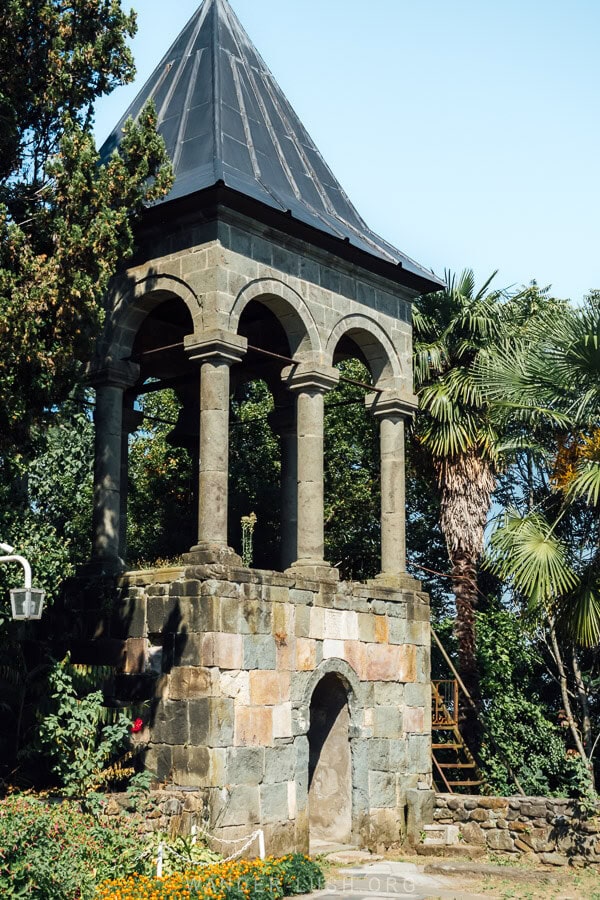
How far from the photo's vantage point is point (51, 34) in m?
12.8

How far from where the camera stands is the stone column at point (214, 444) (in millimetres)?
13570

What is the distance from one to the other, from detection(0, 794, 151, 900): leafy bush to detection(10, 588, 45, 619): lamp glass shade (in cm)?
183

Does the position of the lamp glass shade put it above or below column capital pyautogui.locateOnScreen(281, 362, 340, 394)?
below

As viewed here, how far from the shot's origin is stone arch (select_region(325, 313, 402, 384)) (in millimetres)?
16609

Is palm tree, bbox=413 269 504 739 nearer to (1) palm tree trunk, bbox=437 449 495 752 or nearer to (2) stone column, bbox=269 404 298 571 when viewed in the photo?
(1) palm tree trunk, bbox=437 449 495 752

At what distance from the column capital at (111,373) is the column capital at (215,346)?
138 centimetres

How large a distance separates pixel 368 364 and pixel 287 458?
1929mm

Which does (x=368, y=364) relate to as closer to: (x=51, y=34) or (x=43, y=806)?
(x=51, y=34)

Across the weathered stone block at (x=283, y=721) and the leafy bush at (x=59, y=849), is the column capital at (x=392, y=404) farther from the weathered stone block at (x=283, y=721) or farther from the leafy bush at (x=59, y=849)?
the leafy bush at (x=59, y=849)

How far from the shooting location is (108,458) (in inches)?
592

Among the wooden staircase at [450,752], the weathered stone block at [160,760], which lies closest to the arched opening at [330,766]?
the weathered stone block at [160,760]

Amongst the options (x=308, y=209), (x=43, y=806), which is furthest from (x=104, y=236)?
(x=43, y=806)

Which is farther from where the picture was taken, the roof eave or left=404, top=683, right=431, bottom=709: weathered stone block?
left=404, top=683, right=431, bottom=709: weathered stone block

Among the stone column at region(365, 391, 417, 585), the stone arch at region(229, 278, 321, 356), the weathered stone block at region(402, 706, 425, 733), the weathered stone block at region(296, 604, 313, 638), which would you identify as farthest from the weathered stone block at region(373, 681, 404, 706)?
the stone arch at region(229, 278, 321, 356)
